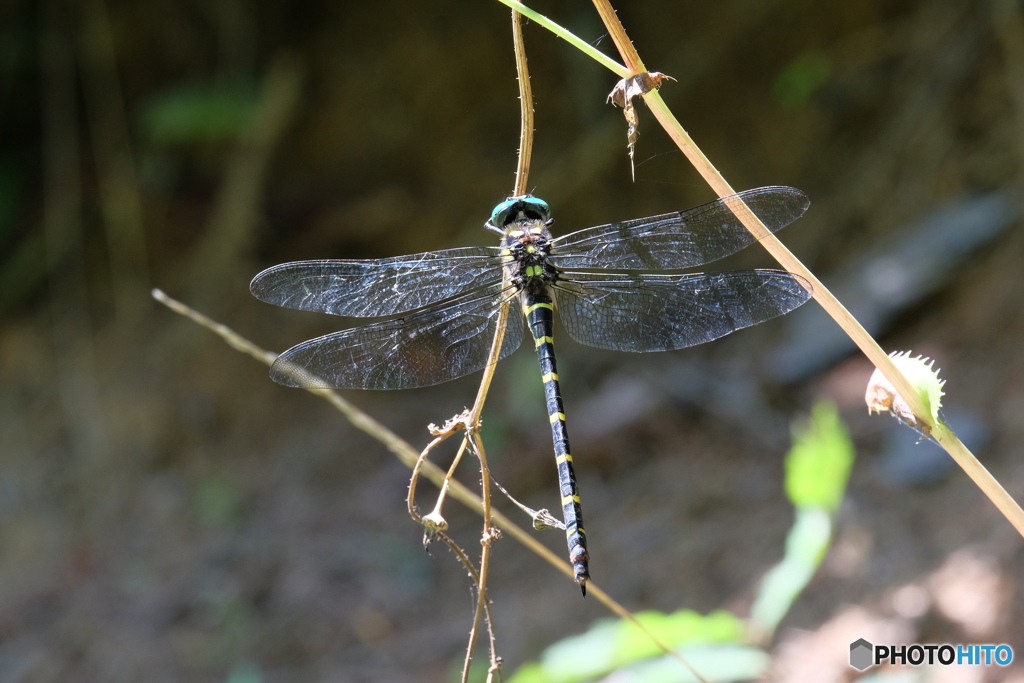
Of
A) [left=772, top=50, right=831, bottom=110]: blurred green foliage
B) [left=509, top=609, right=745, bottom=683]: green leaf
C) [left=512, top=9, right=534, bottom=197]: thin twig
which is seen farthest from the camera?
[left=772, top=50, right=831, bottom=110]: blurred green foliage

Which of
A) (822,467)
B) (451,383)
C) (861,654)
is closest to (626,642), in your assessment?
(822,467)

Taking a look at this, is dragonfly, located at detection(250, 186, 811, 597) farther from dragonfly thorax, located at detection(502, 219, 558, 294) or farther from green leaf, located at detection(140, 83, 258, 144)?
green leaf, located at detection(140, 83, 258, 144)

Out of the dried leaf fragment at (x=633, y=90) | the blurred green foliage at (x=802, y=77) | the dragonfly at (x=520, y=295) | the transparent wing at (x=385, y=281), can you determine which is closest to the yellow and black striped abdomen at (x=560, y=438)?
the dragonfly at (x=520, y=295)

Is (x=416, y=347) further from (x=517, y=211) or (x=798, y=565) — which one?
(x=798, y=565)

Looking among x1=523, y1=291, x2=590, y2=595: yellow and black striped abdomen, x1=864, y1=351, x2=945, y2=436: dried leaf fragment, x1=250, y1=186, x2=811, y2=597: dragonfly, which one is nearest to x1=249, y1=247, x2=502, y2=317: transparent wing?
x1=250, y1=186, x2=811, y2=597: dragonfly

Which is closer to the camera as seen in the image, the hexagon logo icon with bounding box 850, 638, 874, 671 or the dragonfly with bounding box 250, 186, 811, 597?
the dragonfly with bounding box 250, 186, 811, 597

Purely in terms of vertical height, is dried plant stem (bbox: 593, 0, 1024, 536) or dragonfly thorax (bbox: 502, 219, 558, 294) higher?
dragonfly thorax (bbox: 502, 219, 558, 294)

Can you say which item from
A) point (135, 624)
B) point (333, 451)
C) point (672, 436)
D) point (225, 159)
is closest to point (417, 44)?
point (225, 159)
